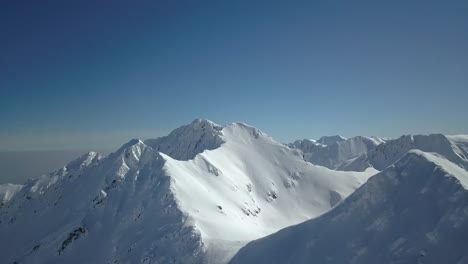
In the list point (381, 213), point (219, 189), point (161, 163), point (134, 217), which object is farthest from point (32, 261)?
point (381, 213)

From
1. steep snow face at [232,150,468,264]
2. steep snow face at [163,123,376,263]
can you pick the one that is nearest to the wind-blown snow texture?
steep snow face at [232,150,468,264]

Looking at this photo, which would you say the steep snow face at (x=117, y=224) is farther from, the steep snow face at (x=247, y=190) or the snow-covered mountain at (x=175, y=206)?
the steep snow face at (x=247, y=190)

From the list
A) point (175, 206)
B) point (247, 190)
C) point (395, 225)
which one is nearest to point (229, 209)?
point (175, 206)

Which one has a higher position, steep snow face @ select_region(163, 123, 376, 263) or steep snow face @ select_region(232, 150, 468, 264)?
steep snow face @ select_region(163, 123, 376, 263)

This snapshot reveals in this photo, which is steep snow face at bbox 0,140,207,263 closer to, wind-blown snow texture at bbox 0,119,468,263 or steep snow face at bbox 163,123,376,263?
wind-blown snow texture at bbox 0,119,468,263

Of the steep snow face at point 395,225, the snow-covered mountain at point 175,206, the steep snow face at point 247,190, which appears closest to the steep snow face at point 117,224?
the snow-covered mountain at point 175,206

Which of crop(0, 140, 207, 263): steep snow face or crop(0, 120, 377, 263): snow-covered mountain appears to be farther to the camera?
crop(0, 120, 377, 263): snow-covered mountain

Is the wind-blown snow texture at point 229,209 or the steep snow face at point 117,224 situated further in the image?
the steep snow face at point 117,224
